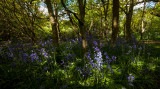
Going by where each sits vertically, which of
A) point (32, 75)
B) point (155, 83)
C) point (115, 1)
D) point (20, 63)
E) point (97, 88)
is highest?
point (115, 1)

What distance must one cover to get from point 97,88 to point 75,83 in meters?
0.70

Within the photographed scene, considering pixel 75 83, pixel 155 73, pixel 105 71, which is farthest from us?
pixel 155 73

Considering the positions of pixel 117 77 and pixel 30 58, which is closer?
pixel 117 77

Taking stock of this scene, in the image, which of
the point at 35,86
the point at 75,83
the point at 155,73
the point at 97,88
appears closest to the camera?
the point at 97,88

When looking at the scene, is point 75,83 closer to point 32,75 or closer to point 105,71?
point 105,71

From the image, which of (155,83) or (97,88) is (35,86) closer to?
(97,88)

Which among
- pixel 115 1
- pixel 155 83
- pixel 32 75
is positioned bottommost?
pixel 155 83

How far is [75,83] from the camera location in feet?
8.56

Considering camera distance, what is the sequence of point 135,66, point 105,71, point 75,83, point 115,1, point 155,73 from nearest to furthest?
point 75,83 < point 105,71 < point 155,73 < point 135,66 < point 115,1

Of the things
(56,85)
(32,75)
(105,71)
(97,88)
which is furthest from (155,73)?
(32,75)

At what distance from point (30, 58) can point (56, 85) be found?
5.59 ft

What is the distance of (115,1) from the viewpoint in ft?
16.9

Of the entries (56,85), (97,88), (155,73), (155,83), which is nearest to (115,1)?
(155,73)

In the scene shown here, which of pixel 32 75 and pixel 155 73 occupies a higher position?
pixel 32 75
